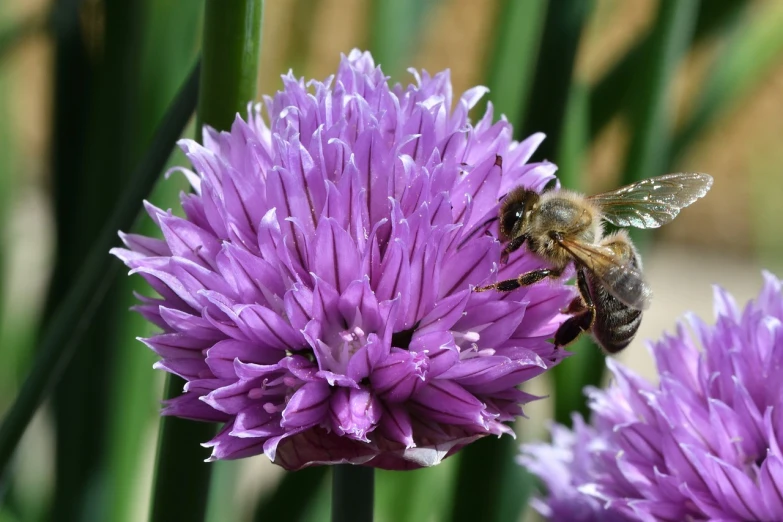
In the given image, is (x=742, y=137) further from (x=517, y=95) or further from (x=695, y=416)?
(x=695, y=416)

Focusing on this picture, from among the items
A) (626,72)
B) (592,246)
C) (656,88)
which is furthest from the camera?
(626,72)

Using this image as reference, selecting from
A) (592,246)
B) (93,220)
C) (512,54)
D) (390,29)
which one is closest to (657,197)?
(592,246)

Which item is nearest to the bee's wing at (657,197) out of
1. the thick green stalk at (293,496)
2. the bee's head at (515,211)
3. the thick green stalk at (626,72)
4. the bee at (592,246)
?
the bee at (592,246)

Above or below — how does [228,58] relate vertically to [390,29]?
below

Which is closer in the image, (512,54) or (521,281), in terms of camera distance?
(521,281)

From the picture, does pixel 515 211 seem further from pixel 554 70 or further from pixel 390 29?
pixel 390 29

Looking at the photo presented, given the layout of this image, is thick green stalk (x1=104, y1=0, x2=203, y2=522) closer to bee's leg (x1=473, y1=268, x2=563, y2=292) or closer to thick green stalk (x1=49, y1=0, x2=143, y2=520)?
thick green stalk (x1=49, y1=0, x2=143, y2=520)
